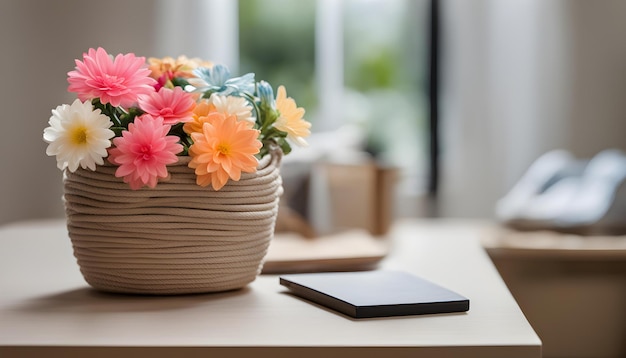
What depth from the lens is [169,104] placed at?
37.3 inches

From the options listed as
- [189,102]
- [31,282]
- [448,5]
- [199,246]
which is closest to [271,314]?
[199,246]

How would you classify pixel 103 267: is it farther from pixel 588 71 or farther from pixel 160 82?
pixel 588 71

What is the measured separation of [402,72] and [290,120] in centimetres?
313

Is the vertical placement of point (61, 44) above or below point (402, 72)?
above

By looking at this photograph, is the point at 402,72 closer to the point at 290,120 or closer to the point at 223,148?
the point at 290,120

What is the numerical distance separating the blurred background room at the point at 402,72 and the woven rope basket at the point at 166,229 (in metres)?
2.24

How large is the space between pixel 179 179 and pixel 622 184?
6.65ft

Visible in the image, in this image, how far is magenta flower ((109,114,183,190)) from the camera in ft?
2.97

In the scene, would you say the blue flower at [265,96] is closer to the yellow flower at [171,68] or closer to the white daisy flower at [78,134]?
the yellow flower at [171,68]

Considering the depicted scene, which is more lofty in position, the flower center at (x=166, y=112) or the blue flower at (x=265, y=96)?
the blue flower at (x=265, y=96)

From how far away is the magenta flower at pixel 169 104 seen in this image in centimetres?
94

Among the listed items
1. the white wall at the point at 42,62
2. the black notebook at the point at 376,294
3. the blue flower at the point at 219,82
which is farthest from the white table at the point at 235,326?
the white wall at the point at 42,62

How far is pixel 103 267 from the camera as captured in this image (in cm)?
96

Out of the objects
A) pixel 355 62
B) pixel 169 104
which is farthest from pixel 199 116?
pixel 355 62
